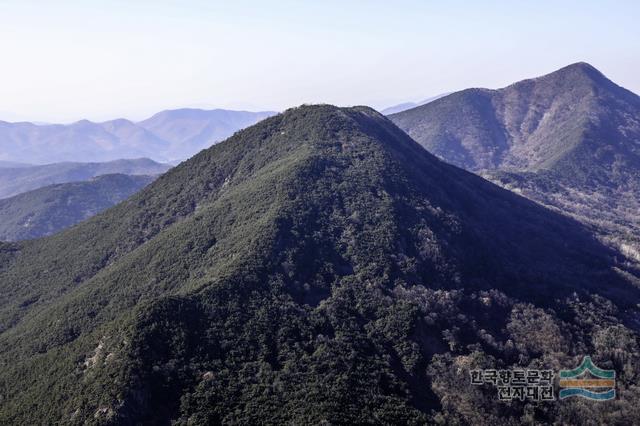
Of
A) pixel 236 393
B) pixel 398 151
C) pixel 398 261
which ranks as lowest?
pixel 236 393

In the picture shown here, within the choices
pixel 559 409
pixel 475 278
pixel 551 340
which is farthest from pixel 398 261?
pixel 559 409

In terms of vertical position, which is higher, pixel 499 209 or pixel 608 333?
pixel 499 209

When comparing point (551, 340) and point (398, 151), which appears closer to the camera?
point (551, 340)

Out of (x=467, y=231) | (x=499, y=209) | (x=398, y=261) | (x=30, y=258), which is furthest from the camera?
(x=499, y=209)

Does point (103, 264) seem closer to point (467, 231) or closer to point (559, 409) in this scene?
point (467, 231)

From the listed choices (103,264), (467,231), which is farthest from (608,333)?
(103,264)

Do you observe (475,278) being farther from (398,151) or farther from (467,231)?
(398,151)

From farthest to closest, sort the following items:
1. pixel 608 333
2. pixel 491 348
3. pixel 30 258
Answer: pixel 30 258, pixel 608 333, pixel 491 348
